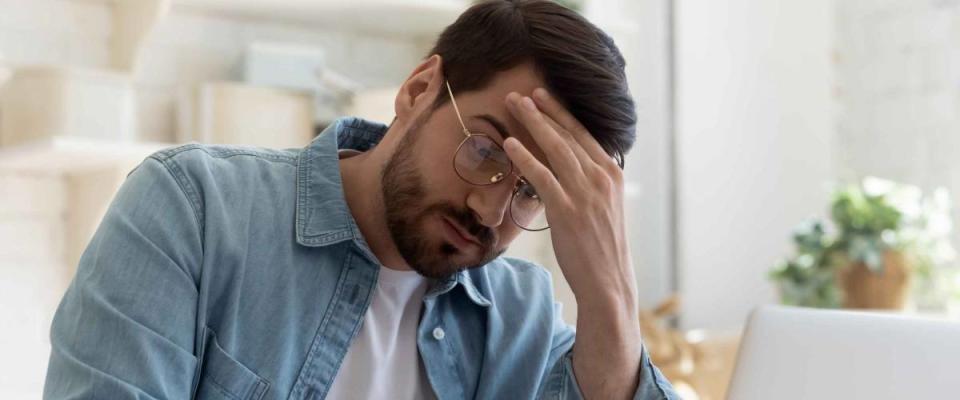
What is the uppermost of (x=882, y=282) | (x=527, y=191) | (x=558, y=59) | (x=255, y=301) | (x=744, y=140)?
(x=558, y=59)

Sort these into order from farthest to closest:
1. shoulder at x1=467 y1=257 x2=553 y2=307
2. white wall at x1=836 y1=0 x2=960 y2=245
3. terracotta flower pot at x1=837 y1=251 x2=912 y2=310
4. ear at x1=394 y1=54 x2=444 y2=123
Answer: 1. white wall at x1=836 y1=0 x2=960 y2=245
2. terracotta flower pot at x1=837 y1=251 x2=912 y2=310
3. shoulder at x1=467 y1=257 x2=553 y2=307
4. ear at x1=394 y1=54 x2=444 y2=123

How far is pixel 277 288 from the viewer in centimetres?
113

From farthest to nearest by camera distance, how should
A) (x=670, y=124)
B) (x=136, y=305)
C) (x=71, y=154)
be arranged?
(x=670, y=124) → (x=71, y=154) → (x=136, y=305)

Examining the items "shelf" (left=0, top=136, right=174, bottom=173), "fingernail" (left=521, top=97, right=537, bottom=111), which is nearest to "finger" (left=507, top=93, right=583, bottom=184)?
"fingernail" (left=521, top=97, right=537, bottom=111)

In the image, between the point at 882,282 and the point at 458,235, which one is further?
the point at 882,282

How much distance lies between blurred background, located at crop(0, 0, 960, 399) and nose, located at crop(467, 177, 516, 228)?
0.72 m

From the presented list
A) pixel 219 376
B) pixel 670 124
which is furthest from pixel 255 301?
pixel 670 124

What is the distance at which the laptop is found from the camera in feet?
3.33

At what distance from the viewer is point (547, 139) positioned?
1104 millimetres

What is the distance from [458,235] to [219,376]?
0.92 feet

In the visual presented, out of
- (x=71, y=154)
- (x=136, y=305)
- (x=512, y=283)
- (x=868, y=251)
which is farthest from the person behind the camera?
(x=868, y=251)

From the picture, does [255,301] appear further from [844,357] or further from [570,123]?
[844,357]

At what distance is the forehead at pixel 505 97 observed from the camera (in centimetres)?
113

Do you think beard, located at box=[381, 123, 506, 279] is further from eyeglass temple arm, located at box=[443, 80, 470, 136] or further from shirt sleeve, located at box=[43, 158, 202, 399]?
shirt sleeve, located at box=[43, 158, 202, 399]
